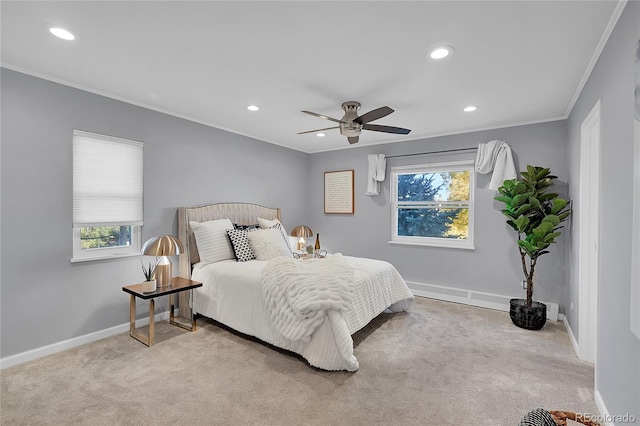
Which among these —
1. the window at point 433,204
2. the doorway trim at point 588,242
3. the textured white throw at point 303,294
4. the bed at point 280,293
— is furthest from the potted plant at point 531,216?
the textured white throw at point 303,294

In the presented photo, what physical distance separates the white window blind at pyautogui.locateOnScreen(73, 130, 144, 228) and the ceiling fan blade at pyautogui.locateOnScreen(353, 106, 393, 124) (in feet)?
7.98

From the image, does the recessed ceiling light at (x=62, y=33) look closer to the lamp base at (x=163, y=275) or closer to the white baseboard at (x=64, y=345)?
the lamp base at (x=163, y=275)

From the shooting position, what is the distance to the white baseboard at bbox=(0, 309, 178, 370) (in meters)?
2.50

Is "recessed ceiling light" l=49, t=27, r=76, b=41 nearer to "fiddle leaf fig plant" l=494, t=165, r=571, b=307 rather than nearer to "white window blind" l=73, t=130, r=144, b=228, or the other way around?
"white window blind" l=73, t=130, r=144, b=228

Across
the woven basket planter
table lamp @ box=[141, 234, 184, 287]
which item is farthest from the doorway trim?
table lamp @ box=[141, 234, 184, 287]

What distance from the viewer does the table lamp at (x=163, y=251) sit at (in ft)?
9.73

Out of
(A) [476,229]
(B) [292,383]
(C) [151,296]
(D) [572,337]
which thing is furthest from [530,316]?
(C) [151,296]

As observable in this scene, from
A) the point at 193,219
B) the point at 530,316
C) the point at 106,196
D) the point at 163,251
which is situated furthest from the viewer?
the point at 193,219

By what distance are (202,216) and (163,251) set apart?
96 cm

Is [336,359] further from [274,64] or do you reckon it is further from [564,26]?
[564,26]

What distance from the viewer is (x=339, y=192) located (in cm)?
556

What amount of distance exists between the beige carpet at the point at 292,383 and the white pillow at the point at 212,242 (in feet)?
2.98

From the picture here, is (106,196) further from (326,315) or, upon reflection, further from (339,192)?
(339,192)

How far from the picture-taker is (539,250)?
10.8ft
